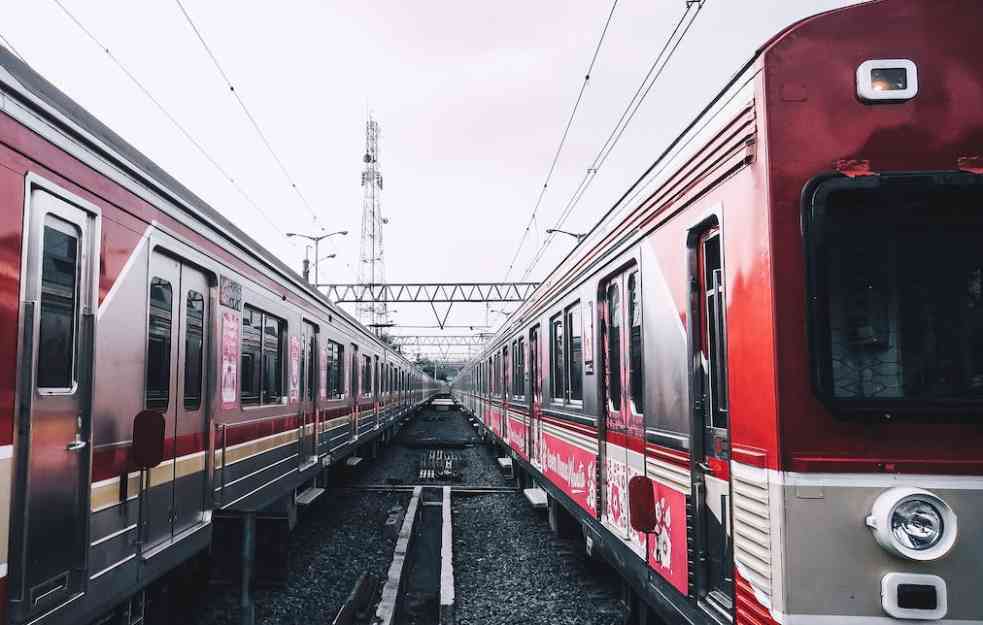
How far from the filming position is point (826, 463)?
2.87m

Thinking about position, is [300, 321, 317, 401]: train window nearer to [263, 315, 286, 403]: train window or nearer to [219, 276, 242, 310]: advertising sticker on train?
[263, 315, 286, 403]: train window

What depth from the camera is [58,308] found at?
368cm

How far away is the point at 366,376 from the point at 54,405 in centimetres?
1363

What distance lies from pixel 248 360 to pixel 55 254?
3560 millimetres

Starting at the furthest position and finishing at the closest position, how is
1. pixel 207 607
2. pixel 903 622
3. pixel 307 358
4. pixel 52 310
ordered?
pixel 307 358 → pixel 207 607 → pixel 52 310 → pixel 903 622

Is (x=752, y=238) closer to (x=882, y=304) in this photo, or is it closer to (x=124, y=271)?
(x=882, y=304)

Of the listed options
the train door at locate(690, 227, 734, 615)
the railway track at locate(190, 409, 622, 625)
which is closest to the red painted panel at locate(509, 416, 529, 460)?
the railway track at locate(190, 409, 622, 625)

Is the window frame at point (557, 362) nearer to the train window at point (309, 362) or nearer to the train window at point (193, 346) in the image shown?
the train window at point (309, 362)

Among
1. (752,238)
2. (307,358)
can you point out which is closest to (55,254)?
(752,238)

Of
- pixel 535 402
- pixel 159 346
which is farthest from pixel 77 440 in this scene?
pixel 535 402

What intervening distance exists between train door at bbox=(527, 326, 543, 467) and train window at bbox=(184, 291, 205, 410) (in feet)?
15.4

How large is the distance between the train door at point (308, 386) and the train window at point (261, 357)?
109 cm

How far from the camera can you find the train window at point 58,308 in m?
3.53

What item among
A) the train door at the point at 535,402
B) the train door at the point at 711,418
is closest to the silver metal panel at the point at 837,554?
the train door at the point at 711,418
